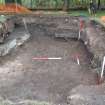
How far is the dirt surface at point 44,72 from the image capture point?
11.0m

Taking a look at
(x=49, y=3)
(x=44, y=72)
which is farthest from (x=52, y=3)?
(x=44, y=72)

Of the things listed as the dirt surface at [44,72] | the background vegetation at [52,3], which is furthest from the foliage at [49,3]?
the dirt surface at [44,72]

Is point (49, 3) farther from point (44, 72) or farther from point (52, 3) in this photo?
point (44, 72)

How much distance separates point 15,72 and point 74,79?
208cm

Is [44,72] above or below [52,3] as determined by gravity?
below

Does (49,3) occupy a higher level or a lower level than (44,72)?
higher

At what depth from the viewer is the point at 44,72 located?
507 inches

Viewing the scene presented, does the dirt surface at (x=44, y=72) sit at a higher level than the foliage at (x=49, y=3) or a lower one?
lower

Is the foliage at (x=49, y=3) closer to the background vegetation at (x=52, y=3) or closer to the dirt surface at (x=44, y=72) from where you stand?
the background vegetation at (x=52, y=3)

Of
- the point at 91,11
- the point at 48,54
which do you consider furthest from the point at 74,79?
the point at 91,11

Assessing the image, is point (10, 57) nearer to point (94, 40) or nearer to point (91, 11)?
point (94, 40)

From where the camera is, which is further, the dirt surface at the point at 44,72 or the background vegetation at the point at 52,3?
the background vegetation at the point at 52,3

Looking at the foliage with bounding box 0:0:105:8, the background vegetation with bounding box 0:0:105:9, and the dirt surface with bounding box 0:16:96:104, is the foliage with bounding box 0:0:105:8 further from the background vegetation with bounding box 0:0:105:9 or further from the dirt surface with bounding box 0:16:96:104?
the dirt surface with bounding box 0:16:96:104

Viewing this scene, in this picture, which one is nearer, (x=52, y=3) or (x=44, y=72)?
(x=44, y=72)
